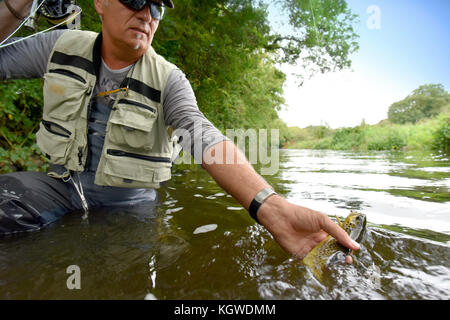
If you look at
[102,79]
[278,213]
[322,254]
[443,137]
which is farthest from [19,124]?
[443,137]

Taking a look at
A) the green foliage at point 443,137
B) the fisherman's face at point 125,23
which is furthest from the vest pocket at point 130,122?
the green foliage at point 443,137

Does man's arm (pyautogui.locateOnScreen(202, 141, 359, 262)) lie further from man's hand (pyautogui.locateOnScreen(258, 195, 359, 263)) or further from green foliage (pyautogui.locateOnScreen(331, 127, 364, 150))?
green foliage (pyautogui.locateOnScreen(331, 127, 364, 150))

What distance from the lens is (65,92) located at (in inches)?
91.6

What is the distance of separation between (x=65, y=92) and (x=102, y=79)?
1.07 ft

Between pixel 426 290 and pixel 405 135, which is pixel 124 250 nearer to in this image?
pixel 426 290

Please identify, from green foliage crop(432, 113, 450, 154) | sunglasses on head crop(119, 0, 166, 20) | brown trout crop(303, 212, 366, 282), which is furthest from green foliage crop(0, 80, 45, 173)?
green foliage crop(432, 113, 450, 154)

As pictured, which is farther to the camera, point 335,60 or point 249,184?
point 335,60

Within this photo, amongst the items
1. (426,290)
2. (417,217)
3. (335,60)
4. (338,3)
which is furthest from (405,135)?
(426,290)

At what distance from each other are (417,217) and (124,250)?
2.74 metres

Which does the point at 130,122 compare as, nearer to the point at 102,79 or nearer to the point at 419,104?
the point at 102,79

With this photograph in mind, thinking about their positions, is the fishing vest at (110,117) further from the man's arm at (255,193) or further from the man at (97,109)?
the man's arm at (255,193)

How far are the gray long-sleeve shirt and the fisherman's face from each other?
0.28 metres

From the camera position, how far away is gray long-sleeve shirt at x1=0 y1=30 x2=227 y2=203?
6.82 ft
